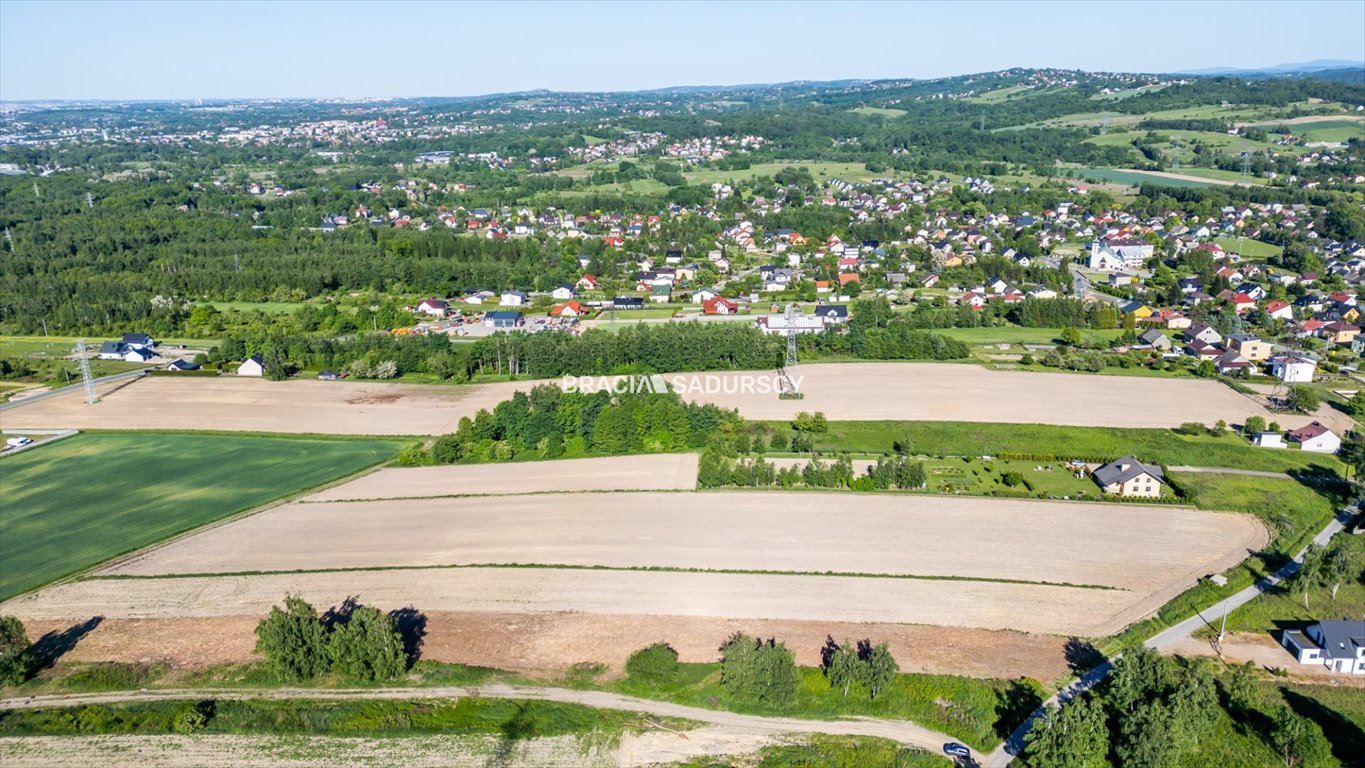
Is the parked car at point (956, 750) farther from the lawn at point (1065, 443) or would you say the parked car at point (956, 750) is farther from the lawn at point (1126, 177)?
the lawn at point (1126, 177)

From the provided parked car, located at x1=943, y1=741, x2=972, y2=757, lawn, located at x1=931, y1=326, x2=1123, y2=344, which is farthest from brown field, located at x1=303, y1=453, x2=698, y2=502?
lawn, located at x1=931, y1=326, x2=1123, y2=344

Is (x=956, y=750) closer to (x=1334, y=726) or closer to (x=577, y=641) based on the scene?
(x=1334, y=726)

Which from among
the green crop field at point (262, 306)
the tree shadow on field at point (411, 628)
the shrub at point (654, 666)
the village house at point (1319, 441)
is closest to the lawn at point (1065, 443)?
the village house at point (1319, 441)

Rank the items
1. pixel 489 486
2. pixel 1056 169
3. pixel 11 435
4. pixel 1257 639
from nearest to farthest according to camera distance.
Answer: pixel 1257 639, pixel 489 486, pixel 11 435, pixel 1056 169

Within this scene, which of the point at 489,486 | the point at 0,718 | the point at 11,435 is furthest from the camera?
the point at 11,435

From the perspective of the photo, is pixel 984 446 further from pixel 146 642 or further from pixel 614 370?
pixel 146 642

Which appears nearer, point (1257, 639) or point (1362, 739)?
point (1362, 739)

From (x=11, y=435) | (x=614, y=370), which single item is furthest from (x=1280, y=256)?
(x=11, y=435)
